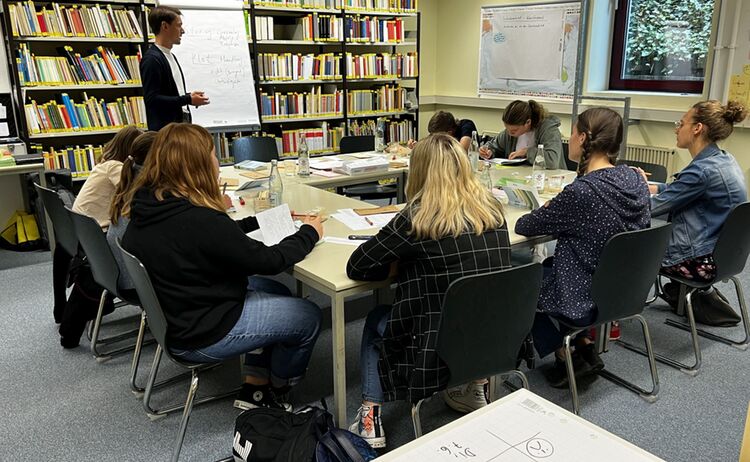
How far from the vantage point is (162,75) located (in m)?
4.02

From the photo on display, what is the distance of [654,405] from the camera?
7.95 feet

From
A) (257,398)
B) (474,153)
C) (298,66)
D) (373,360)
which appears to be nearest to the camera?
(373,360)

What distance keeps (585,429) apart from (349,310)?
7.99 ft

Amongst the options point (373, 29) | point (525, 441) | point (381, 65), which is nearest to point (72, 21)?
point (373, 29)

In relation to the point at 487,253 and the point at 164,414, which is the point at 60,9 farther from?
the point at 487,253

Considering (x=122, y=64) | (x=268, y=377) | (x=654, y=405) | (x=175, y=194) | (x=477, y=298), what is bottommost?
(x=654, y=405)

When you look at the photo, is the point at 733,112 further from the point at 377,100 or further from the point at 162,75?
the point at 377,100

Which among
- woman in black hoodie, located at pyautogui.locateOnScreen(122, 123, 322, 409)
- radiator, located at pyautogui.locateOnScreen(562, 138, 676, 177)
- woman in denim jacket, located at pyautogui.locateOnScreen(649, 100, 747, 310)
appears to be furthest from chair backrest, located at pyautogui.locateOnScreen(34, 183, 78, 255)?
radiator, located at pyautogui.locateOnScreen(562, 138, 676, 177)

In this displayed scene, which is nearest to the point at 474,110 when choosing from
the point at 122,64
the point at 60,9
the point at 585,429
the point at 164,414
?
the point at 122,64

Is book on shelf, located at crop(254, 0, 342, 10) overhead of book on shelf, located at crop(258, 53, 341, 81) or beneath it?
overhead

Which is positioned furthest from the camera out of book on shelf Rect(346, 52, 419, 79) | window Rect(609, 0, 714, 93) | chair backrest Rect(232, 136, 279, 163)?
book on shelf Rect(346, 52, 419, 79)

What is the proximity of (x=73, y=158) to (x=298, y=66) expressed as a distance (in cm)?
215

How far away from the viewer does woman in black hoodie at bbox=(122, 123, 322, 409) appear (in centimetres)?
182

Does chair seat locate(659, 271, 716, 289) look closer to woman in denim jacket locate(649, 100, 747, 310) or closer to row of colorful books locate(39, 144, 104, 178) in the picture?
woman in denim jacket locate(649, 100, 747, 310)
